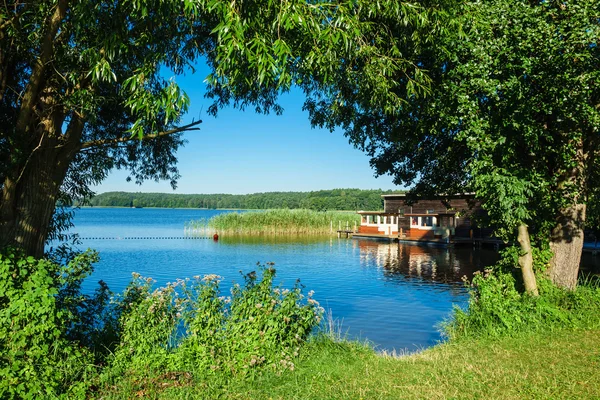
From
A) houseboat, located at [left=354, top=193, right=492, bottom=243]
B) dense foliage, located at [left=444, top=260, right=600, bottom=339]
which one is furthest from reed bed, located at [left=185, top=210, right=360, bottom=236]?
dense foliage, located at [left=444, top=260, right=600, bottom=339]

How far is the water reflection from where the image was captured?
2670 centimetres

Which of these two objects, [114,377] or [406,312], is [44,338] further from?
[406,312]

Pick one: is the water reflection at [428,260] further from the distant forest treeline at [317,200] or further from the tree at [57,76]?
the distant forest treeline at [317,200]

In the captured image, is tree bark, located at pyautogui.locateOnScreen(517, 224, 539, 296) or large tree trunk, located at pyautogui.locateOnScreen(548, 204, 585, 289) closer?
tree bark, located at pyautogui.locateOnScreen(517, 224, 539, 296)

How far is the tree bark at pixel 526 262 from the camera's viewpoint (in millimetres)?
9750

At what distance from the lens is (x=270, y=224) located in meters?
55.5

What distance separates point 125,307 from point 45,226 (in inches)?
73.7

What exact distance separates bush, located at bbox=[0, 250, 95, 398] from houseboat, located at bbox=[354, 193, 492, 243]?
33679 millimetres

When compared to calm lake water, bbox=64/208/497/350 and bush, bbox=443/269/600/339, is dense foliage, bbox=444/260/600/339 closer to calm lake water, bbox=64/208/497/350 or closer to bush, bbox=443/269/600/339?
bush, bbox=443/269/600/339

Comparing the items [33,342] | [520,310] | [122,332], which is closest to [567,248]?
[520,310]

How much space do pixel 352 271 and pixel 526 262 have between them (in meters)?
18.9

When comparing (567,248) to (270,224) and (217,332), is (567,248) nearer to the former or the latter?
(217,332)

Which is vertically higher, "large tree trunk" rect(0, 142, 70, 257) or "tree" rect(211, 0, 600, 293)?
"tree" rect(211, 0, 600, 293)

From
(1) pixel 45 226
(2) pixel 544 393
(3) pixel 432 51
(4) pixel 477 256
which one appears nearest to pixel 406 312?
(3) pixel 432 51
